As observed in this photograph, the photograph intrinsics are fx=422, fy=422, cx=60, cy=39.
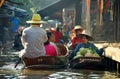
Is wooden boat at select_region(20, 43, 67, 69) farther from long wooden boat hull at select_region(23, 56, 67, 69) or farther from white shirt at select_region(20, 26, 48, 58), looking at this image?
→ white shirt at select_region(20, 26, 48, 58)

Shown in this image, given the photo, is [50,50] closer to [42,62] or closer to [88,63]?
[42,62]

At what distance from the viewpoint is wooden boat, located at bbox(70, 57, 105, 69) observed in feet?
43.7

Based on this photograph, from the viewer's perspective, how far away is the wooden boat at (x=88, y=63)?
1332 centimetres

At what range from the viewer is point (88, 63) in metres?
13.4

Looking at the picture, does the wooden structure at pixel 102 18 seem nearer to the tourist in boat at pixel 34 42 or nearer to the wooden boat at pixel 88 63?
the wooden boat at pixel 88 63

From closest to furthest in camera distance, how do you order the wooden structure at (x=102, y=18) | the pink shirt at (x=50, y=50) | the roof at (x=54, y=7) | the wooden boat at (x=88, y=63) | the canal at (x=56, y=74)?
the canal at (x=56, y=74), the wooden boat at (x=88, y=63), the pink shirt at (x=50, y=50), the wooden structure at (x=102, y=18), the roof at (x=54, y=7)

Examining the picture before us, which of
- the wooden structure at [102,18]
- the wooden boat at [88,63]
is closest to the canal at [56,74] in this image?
the wooden boat at [88,63]

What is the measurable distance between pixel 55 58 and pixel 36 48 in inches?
26.8

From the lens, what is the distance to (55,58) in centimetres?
1330

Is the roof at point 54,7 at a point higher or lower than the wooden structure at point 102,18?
higher

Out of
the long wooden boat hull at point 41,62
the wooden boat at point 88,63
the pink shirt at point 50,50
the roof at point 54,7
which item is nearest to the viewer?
the long wooden boat hull at point 41,62

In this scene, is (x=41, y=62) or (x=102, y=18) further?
(x=102, y=18)

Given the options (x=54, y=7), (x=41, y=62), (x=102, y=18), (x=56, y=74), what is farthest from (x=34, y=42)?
(x=54, y=7)

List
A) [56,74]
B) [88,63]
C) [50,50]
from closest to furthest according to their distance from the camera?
[56,74], [88,63], [50,50]
